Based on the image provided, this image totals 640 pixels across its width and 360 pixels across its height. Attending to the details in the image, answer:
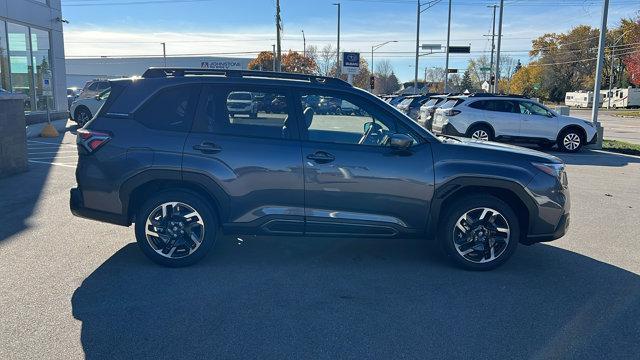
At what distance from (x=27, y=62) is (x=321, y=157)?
2183cm

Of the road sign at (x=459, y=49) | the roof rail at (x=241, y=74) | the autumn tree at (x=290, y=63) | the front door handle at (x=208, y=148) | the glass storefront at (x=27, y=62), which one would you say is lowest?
the front door handle at (x=208, y=148)

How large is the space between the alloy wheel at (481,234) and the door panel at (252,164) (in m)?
1.59

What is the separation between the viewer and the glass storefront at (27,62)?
68.3 ft

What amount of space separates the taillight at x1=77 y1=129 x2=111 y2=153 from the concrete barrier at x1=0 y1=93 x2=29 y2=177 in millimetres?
5460

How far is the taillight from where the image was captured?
5039mm

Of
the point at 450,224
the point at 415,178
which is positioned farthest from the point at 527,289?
the point at 415,178

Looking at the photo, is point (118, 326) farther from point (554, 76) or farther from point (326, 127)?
point (554, 76)

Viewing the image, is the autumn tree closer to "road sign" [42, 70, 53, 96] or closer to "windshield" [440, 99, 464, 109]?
"road sign" [42, 70, 53, 96]

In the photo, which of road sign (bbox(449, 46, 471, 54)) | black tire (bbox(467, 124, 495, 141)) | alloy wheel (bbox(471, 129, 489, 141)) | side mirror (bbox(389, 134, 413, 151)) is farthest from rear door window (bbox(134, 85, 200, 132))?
road sign (bbox(449, 46, 471, 54))

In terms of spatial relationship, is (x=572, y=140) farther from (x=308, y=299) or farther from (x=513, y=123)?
(x=308, y=299)

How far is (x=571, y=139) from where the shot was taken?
16000mm

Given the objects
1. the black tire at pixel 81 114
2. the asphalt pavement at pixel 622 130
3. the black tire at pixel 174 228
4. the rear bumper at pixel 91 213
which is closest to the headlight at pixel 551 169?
the black tire at pixel 174 228

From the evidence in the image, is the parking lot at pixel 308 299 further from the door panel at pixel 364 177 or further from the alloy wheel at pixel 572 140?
the alloy wheel at pixel 572 140

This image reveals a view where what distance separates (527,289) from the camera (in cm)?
477
